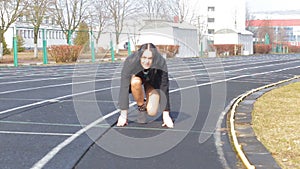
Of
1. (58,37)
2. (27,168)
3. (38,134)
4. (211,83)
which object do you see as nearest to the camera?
(27,168)

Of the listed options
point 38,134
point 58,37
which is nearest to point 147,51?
point 38,134

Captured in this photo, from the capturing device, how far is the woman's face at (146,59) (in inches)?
297

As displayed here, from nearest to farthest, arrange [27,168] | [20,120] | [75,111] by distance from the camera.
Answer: [27,168]
[20,120]
[75,111]

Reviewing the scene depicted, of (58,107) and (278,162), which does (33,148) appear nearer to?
(278,162)

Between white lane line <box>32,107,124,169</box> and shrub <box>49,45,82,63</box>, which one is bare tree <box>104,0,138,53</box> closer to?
shrub <box>49,45,82,63</box>

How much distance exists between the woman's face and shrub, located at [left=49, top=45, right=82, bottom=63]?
2811 cm

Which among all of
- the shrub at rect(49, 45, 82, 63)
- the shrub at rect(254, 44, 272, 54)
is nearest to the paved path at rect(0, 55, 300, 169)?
the shrub at rect(49, 45, 82, 63)

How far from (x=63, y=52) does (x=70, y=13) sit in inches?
519

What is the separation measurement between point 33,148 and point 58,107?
3.81 metres

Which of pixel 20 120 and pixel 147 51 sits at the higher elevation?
pixel 147 51

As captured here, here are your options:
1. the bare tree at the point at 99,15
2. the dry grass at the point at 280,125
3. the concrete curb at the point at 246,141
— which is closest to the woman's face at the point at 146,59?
the concrete curb at the point at 246,141

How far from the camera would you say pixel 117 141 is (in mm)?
6797

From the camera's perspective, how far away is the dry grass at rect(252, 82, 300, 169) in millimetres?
5910

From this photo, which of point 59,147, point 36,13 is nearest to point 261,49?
point 36,13
